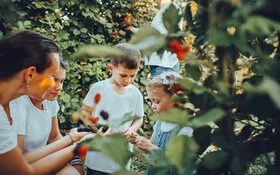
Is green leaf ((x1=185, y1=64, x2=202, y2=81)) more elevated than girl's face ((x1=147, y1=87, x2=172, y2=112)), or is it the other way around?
green leaf ((x1=185, y1=64, x2=202, y2=81))

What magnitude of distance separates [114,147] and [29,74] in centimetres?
146

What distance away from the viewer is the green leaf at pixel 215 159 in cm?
72

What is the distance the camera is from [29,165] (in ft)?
6.54

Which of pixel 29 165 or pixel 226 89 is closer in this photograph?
pixel 226 89

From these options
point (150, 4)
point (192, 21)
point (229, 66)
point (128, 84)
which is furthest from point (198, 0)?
point (150, 4)

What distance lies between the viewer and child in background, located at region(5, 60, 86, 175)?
2215mm

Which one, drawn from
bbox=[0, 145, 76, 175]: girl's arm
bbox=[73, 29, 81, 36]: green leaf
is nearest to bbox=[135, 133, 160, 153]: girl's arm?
bbox=[0, 145, 76, 175]: girl's arm

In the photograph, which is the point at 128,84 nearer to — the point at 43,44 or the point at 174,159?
the point at 43,44

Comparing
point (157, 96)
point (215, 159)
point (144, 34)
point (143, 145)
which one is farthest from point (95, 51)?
point (157, 96)

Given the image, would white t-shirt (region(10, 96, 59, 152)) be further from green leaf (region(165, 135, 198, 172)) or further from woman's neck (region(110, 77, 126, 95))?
green leaf (region(165, 135, 198, 172))

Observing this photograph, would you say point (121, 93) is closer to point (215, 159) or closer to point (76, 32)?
point (76, 32)

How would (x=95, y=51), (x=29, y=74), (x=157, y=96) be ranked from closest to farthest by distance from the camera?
(x=95, y=51)
(x=29, y=74)
(x=157, y=96)

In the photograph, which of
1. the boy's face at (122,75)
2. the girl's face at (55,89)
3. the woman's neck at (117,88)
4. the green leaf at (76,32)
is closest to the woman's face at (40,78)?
the girl's face at (55,89)

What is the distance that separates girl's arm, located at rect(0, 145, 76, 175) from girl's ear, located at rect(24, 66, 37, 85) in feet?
1.17
